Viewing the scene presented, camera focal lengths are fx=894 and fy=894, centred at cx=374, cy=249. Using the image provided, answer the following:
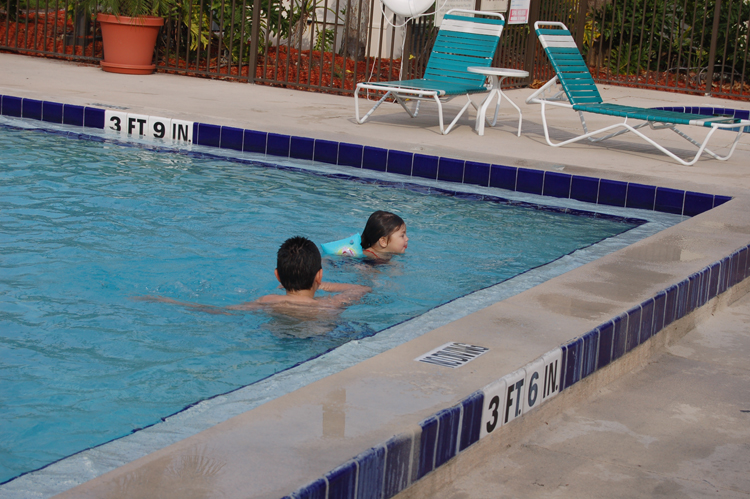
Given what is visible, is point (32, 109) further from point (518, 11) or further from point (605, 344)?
point (605, 344)

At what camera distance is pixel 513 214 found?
618 cm

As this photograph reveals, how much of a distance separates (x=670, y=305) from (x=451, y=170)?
11.5 ft

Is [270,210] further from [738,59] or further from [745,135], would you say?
[738,59]

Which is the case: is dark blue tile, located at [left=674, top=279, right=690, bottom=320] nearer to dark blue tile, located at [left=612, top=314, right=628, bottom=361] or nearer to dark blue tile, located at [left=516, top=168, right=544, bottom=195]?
dark blue tile, located at [left=612, top=314, right=628, bottom=361]

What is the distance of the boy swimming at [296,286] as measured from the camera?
12.3ft

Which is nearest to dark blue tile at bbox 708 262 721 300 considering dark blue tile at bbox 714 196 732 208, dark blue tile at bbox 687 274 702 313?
dark blue tile at bbox 687 274 702 313

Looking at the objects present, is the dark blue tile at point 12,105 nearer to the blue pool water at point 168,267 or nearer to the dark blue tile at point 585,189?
the blue pool water at point 168,267

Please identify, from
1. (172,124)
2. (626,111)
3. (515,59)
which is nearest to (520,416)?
(626,111)

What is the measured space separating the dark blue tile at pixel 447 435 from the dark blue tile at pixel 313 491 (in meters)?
0.47

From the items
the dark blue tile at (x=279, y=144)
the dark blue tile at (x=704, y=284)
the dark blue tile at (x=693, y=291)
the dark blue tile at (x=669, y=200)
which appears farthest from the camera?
the dark blue tile at (x=279, y=144)

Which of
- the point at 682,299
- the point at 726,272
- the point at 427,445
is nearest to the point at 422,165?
the point at 726,272

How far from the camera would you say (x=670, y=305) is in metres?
3.58

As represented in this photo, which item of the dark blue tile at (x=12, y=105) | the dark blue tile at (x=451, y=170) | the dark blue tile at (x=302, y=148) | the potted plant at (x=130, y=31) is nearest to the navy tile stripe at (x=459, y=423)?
the dark blue tile at (x=451, y=170)

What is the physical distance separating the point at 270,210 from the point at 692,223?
2636mm
